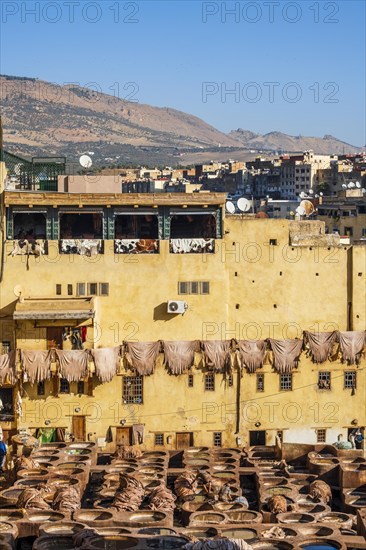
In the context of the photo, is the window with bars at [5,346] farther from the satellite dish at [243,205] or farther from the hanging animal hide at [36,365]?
the satellite dish at [243,205]

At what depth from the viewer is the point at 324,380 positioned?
34.6 meters

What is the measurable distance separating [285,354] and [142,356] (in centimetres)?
491

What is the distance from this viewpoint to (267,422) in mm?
34406

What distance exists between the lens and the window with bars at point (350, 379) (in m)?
34.8

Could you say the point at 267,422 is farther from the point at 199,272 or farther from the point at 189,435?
the point at 199,272

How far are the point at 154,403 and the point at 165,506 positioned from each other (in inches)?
294

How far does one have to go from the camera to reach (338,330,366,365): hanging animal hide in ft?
113

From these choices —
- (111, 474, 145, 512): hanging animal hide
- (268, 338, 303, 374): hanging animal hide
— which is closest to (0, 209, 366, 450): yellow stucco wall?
(268, 338, 303, 374): hanging animal hide

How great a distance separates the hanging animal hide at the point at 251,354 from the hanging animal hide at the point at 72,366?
17.3 ft

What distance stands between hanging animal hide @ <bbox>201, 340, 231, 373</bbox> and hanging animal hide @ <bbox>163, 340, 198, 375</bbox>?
0.45 m

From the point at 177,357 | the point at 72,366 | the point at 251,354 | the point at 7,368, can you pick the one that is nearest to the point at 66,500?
the point at 72,366

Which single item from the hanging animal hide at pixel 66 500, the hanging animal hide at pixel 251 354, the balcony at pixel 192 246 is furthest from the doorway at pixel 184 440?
the hanging animal hide at pixel 66 500

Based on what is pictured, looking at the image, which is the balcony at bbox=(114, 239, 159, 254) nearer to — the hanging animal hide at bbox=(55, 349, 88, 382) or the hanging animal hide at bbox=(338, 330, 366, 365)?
the hanging animal hide at bbox=(55, 349, 88, 382)

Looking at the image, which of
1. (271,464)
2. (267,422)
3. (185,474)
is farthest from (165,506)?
(267,422)
